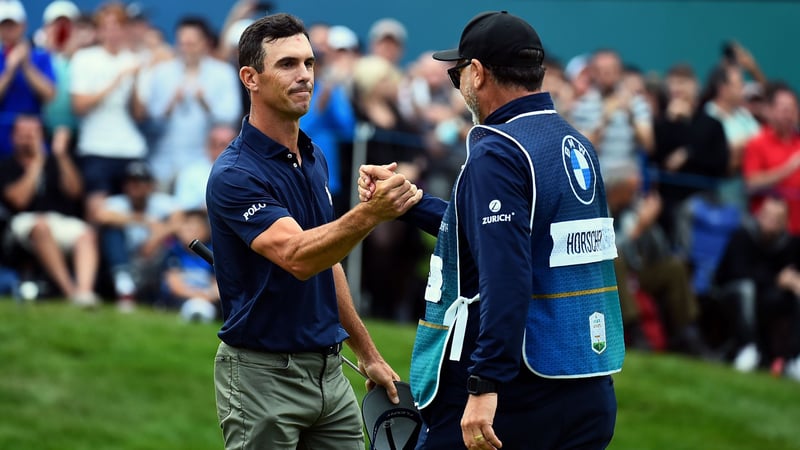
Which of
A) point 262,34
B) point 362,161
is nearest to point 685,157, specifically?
point 362,161

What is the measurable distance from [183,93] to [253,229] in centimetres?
714

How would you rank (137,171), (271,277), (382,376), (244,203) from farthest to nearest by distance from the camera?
(137,171), (382,376), (271,277), (244,203)

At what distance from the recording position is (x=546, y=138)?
4.74m

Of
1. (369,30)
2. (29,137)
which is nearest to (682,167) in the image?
(369,30)

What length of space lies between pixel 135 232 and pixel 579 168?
7.48m

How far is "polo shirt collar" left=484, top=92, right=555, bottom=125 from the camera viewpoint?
4.80 m

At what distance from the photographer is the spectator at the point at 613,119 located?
42.0ft

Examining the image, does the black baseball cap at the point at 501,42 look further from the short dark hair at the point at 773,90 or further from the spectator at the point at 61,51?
the short dark hair at the point at 773,90

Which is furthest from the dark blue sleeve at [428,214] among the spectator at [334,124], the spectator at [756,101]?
the spectator at [756,101]

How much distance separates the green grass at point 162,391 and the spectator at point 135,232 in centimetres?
31

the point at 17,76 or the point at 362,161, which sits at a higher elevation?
the point at 17,76

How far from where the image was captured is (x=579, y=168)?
478 cm

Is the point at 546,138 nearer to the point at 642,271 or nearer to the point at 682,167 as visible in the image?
the point at 642,271

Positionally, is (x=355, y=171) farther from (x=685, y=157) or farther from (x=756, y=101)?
(x=756, y=101)
